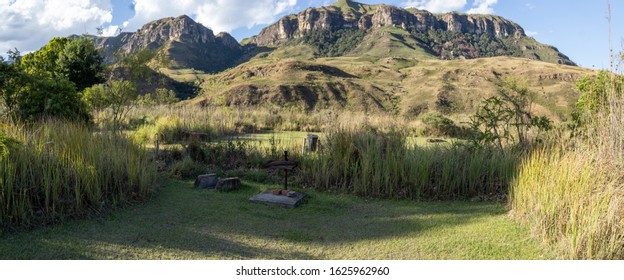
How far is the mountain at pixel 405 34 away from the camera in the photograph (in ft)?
420

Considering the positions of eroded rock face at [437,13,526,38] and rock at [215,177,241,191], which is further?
eroded rock face at [437,13,526,38]

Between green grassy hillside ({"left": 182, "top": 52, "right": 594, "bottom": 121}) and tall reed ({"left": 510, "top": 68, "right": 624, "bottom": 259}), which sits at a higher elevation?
green grassy hillside ({"left": 182, "top": 52, "right": 594, "bottom": 121})

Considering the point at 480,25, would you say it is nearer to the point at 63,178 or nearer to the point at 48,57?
the point at 48,57

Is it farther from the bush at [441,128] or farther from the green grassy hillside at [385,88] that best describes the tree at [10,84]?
the green grassy hillside at [385,88]

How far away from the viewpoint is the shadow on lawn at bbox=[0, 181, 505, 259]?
353 centimetres

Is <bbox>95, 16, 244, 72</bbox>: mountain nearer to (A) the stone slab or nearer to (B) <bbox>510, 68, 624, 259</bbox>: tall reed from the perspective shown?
(A) the stone slab

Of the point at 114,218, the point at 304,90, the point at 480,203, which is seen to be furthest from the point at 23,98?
the point at 304,90

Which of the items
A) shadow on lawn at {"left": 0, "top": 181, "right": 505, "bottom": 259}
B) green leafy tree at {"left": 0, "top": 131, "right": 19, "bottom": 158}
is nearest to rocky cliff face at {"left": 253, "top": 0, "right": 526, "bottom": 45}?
shadow on lawn at {"left": 0, "top": 181, "right": 505, "bottom": 259}

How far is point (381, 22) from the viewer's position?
15850 centimetres

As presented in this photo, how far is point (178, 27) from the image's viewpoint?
155 metres

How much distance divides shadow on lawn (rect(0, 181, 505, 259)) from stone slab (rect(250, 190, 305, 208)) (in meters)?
0.11

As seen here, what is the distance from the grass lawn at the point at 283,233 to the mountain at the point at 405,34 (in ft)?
371

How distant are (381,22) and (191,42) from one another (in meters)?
74.8

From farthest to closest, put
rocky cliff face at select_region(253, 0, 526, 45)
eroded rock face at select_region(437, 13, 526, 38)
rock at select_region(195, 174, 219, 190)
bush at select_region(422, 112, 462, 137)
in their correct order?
eroded rock face at select_region(437, 13, 526, 38) < rocky cliff face at select_region(253, 0, 526, 45) < bush at select_region(422, 112, 462, 137) < rock at select_region(195, 174, 219, 190)
